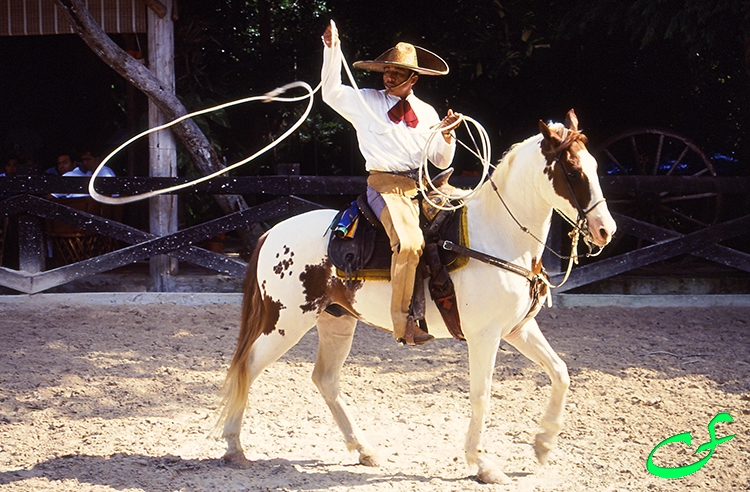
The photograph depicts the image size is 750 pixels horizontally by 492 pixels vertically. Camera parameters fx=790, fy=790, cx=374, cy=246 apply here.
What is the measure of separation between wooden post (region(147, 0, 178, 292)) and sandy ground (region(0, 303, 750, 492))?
3.73 feet

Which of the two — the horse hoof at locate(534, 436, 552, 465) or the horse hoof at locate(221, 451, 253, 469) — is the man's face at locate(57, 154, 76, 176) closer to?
the horse hoof at locate(221, 451, 253, 469)

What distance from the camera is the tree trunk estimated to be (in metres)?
8.59

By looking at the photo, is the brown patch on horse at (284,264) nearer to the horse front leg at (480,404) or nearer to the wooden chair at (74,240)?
the horse front leg at (480,404)

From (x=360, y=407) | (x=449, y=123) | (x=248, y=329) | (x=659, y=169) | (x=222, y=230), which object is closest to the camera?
(x=449, y=123)

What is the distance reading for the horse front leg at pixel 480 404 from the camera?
13.4 ft

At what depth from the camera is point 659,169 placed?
1009cm

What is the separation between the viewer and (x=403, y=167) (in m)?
4.28

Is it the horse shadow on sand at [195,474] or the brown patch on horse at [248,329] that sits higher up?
the brown patch on horse at [248,329]

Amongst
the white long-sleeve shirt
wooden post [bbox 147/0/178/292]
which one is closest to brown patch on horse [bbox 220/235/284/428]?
the white long-sleeve shirt

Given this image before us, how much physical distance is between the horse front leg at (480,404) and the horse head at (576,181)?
77 centimetres

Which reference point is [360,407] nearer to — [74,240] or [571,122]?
[571,122]

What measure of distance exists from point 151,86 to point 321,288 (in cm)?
522

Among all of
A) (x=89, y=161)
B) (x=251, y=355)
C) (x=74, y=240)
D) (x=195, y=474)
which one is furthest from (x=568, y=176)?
(x=89, y=161)

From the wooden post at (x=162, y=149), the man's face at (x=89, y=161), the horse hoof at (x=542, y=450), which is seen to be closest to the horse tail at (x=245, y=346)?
the horse hoof at (x=542, y=450)
